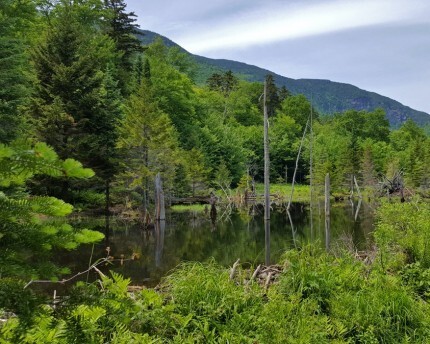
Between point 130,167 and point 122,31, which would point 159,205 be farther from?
point 122,31

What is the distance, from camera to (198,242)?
18.8 metres

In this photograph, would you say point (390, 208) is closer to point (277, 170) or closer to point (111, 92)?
point (111, 92)

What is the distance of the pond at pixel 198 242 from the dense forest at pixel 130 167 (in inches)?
110

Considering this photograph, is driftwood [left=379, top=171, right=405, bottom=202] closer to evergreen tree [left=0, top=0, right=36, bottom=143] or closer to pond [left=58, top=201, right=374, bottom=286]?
pond [left=58, top=201, right=374, bottom=286]

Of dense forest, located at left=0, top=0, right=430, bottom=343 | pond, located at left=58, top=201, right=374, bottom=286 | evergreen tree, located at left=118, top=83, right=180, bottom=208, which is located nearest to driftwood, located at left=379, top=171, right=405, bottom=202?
dense forest, located at left=0, top=0, right=430, bottom=343

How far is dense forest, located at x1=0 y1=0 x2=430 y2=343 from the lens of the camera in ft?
6.53

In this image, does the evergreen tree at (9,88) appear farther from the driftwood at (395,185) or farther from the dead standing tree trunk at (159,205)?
the driftwood at (395,185)

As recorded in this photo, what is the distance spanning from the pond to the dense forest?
280 centimetres

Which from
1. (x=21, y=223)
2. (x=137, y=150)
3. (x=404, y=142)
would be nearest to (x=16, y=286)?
(x=21, y=223)

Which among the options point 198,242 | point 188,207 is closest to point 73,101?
point 188,207

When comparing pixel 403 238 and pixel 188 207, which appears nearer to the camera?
pixel 403 238

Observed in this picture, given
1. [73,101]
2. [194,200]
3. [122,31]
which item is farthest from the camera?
[122,31]

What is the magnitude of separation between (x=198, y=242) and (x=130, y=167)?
1130 centimetres

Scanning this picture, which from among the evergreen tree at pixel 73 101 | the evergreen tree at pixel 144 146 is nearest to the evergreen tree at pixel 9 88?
the evergreen tree at pixel 73 101
